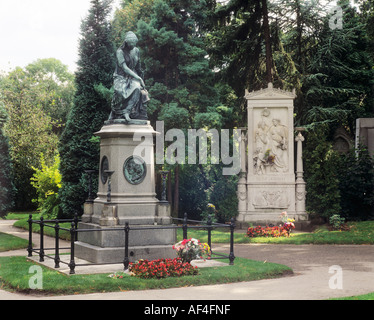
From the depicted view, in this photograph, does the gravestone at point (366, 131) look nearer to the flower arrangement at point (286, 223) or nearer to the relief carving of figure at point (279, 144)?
the relief carving of figure at point (279, 144)

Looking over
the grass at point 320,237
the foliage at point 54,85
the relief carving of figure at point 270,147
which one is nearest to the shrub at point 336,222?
the grass at point 320,237

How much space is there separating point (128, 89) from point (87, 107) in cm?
1058

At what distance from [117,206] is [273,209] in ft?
35.6

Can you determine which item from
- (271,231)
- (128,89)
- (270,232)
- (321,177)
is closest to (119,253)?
(128,89)

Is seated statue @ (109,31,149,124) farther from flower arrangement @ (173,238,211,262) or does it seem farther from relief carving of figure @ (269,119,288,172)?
relief carving of figure @ (269,119,288,172)

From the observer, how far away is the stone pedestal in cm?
1233

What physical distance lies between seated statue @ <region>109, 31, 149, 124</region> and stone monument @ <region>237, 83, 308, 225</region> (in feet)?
31.9

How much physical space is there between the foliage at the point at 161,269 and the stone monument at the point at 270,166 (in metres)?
11.2

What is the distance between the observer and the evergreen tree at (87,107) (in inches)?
890

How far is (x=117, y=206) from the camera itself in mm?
12562

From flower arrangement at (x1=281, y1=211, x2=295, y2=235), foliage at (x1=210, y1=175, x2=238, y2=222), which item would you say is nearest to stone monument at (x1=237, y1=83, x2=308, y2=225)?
flower arrangement at (x1=281, y1=211, x2=295, y2=235)
